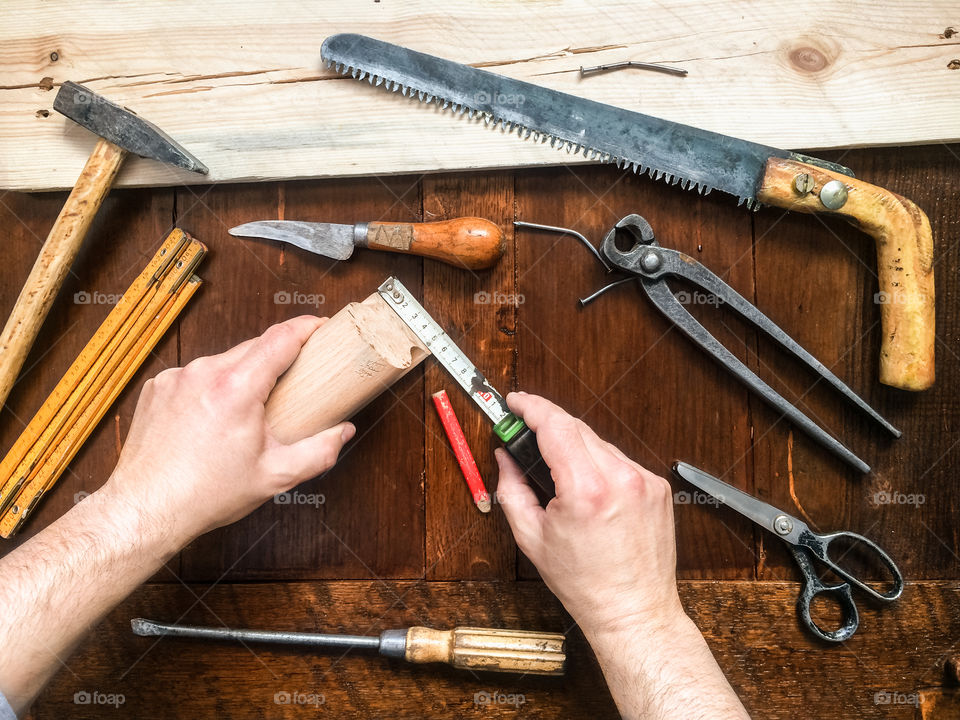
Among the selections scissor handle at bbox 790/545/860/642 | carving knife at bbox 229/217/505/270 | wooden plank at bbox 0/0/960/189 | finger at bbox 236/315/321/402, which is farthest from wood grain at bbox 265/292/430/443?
scissor handle at bbox 790/545/860/642

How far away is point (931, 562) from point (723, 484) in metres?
0.55

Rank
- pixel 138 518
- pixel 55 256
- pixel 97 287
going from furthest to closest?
pixel 97 287 < pixel 55 256 < pixel 138 518

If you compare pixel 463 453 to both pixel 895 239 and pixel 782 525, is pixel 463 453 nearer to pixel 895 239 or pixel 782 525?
pixel 782 525

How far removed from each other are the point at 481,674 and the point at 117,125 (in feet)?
4.98

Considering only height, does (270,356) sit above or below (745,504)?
above

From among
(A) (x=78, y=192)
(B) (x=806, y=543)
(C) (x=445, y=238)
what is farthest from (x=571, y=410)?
(A) (x=78, y=192)

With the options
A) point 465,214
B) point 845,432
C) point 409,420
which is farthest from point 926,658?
point 465,214

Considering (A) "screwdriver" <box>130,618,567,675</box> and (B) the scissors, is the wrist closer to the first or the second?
(A) "screwdriver" <box>130,618,567,675</box>

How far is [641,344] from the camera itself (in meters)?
1.54

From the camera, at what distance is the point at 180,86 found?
152cm

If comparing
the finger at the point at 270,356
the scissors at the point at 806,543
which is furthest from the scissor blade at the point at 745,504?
the finger at the point at 270,356

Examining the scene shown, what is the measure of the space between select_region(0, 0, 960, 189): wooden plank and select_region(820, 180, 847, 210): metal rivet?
0.14m

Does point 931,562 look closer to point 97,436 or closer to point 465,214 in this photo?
point 465,214

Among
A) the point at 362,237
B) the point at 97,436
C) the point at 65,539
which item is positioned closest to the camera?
the point at 65,539
